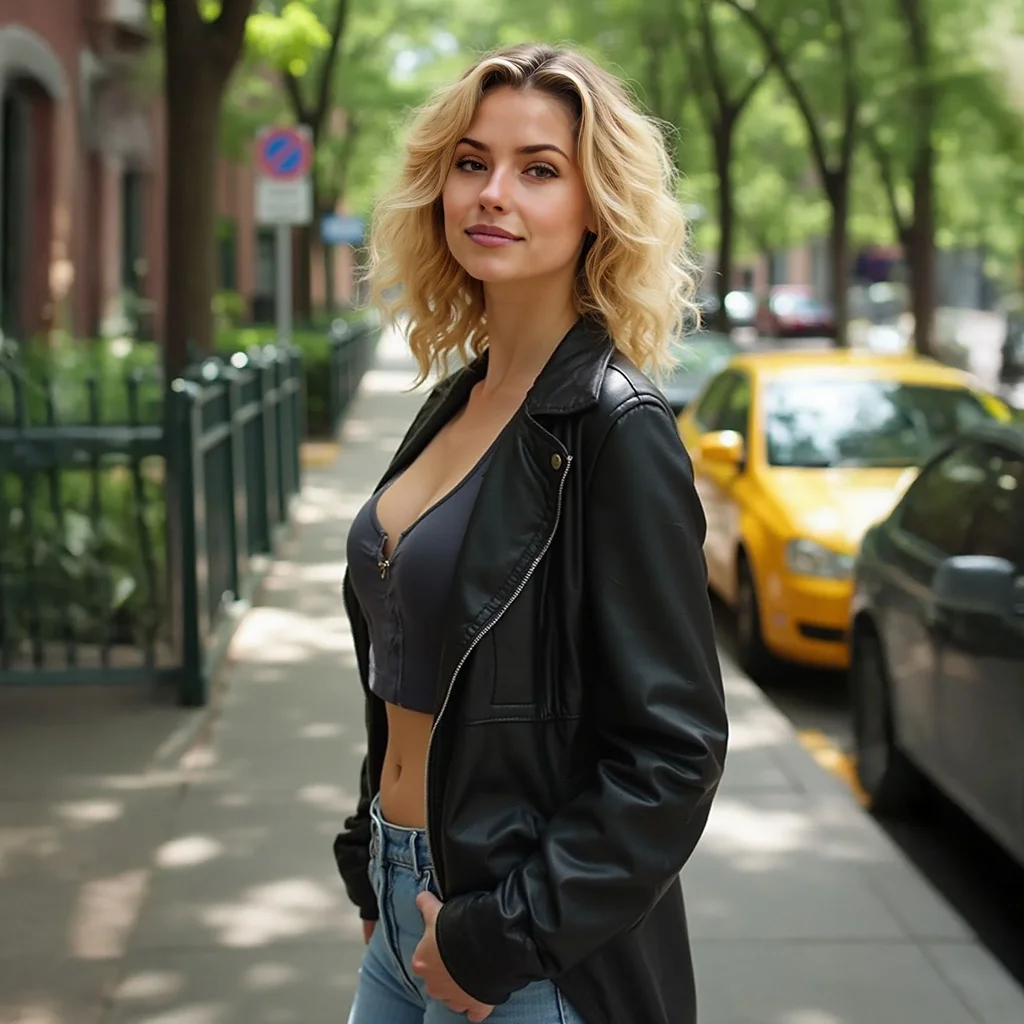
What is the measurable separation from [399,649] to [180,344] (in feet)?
29.6

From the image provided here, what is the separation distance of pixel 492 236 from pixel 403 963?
0.95m

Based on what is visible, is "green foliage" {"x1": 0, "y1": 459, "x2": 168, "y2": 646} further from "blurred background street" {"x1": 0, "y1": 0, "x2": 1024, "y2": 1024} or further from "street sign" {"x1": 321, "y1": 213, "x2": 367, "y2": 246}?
"street sign" {"x1": 321, "y1": 213, "x2": 367, "y2": 246}

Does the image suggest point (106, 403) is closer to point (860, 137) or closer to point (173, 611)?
point (173, 611)

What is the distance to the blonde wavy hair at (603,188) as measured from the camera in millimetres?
2211

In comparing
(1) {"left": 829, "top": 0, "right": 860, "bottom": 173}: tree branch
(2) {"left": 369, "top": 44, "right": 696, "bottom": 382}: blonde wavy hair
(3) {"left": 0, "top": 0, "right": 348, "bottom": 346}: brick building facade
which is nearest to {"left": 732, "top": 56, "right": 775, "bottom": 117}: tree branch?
(1) {"left": 829, "top": 0, "right": 860, "bottom": 173}: tree branch

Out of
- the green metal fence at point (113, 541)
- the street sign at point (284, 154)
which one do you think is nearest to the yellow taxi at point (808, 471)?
the green metal fence at point (113, 541)

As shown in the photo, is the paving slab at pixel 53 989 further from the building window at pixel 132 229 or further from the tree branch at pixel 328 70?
the building window at pixel 132 229

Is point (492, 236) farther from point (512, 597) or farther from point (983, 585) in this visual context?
point (983, 585)

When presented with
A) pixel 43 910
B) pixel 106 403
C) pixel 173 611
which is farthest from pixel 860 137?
pixel 43 910

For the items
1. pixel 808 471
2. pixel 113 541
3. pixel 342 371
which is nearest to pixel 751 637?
pixel 808 471

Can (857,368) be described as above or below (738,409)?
above

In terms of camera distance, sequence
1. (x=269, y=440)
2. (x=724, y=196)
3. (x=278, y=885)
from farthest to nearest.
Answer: (x=724, y=196), (x=269, y=440), (x=278, y=885)

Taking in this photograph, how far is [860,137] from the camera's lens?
24.7m

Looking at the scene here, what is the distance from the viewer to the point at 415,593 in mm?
2178
